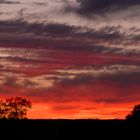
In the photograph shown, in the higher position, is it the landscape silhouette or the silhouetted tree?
the silhouetted tree
